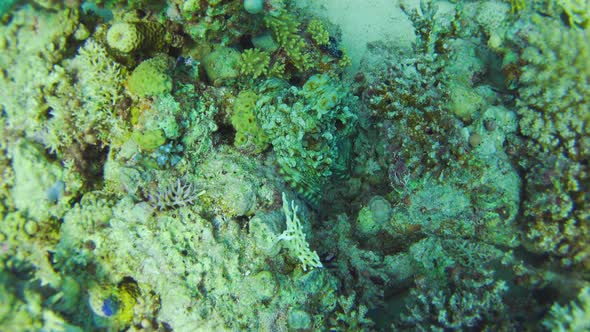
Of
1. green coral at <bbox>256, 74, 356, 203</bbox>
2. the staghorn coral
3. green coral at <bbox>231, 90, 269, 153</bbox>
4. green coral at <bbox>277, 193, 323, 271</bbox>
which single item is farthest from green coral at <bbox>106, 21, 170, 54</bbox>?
green coral at <bbox>277, 193, 323, 271</bbox>

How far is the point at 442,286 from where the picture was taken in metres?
4.05

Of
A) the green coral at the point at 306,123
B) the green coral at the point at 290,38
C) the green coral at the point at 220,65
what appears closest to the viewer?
the green coral at the point at 306,123

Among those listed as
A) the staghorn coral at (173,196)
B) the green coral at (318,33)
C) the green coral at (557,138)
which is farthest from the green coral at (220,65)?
the green coral at (557,138)

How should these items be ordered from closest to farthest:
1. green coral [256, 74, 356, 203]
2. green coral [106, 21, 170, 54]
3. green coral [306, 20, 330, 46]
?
1. green coral [106, 21, 170, 54]
2. green coral [256, 74, 356, 203]
3. green coral [306, 20, 330, 46]

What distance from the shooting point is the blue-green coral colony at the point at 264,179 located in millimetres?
3574

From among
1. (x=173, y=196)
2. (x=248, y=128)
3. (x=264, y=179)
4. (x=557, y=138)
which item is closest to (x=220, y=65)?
(x=248, y=128)

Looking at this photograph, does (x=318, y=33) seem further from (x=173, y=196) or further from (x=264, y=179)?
(x=173, y=196)

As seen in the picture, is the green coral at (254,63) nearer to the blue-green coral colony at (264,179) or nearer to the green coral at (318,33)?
the blue-green coral colony at (264,179)

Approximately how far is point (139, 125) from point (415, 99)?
138 inches

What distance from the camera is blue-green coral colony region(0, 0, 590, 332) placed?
3.57 m

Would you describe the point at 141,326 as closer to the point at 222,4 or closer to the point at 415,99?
the point at 222,4

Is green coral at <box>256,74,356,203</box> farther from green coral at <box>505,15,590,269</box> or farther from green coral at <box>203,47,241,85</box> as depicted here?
green coral at <box>505,15,590,269</box>

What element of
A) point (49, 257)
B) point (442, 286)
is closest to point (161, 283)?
point (49, 257)

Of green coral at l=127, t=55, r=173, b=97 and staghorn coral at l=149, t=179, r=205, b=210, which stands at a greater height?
green coral at l=127, t=55, r=173, b=97
